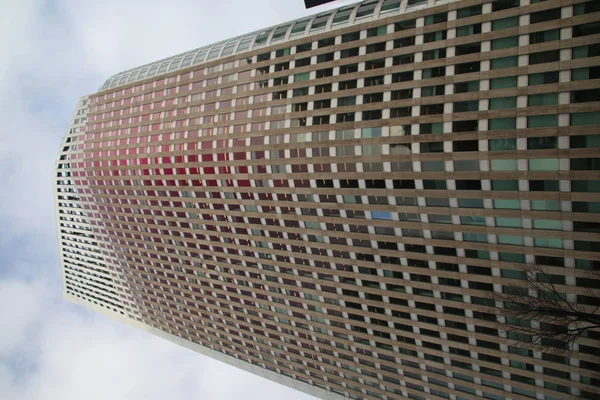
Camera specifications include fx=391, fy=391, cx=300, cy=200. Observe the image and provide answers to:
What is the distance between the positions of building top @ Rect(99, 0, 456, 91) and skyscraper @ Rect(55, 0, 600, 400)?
1.17ft

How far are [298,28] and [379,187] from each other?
27.4 metres

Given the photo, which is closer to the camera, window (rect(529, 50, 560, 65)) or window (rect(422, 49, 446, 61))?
window (rect(529, 50, 560, 65))

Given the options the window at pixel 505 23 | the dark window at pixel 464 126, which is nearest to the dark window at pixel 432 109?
the dark window at pixel 464 126

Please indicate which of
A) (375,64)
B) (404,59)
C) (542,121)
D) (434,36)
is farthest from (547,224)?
(375,64)

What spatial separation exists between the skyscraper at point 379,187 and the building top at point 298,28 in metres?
0.36

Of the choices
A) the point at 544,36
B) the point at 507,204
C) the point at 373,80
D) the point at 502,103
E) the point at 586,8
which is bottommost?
the point at 507,204

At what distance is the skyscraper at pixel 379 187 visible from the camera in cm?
3681

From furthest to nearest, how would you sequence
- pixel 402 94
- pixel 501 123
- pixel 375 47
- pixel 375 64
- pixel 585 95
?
pixel 375 47 → pixel 375 64 → pixel 402 94 → pixel 501 123 → pixel 585 95

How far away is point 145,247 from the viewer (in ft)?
276

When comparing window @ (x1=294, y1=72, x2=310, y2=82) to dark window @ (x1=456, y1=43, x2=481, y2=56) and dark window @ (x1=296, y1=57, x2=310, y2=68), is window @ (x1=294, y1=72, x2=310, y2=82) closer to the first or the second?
dark window @ (x1=296, y1=57, x2=310, y2=68)

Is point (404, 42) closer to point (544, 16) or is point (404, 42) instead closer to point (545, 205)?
point (544, 16)

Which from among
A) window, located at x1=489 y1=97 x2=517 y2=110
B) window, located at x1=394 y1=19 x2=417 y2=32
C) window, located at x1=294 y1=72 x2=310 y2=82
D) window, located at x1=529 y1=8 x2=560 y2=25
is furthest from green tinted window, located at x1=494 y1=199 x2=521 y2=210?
window, located at x1=294 y1=72 x2=310 y2=82

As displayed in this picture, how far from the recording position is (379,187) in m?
46.5

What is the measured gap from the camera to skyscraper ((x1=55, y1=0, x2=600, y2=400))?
121 feet
